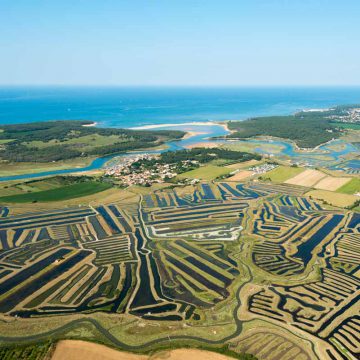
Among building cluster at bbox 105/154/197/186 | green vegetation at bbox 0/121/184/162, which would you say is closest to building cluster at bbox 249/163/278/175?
building cluster at bbox 105/154/197/186

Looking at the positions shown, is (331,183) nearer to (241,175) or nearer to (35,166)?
(241,175)

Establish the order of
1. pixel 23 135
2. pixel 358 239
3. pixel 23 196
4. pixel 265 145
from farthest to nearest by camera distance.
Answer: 1. pixel 23 135
2. pixel 265 145
3. pixel 23 196
4. pixel 358 239

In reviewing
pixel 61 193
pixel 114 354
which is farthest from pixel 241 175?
pixel 114 354

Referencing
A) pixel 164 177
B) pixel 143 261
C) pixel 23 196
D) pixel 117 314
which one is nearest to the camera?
pixel 117 314

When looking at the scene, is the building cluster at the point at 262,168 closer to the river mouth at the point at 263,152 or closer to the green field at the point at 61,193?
the river mouth at the point at 263,152

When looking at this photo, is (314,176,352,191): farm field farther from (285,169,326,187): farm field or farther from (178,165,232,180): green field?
(178,165,232,180): green field

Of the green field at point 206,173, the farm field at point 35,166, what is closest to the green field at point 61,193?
the green field at point 206,173

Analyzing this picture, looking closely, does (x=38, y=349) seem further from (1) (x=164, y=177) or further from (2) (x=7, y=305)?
(1) (x=164, y=177)

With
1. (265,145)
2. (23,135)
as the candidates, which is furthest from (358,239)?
(23,135)
